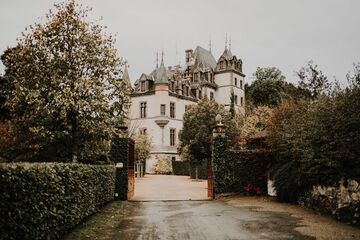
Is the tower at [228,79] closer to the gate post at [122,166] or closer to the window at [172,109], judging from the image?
the window at [172,109]

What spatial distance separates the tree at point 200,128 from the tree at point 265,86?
875 inches

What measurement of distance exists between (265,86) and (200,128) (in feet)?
86.6

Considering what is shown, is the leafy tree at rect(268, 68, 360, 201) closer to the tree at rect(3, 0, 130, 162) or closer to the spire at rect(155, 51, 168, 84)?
the tree at rect(3, 0, 130, 162)

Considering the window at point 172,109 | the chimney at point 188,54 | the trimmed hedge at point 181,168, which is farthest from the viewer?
the chimney at point 188,54

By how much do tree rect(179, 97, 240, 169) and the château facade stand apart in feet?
34.8

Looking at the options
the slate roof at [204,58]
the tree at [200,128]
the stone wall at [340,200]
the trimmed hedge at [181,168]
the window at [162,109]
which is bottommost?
the stone wall at [340,200]

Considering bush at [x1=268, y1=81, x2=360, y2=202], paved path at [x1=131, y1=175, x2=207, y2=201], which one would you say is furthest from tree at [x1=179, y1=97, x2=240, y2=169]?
bush at [x1=268, y1=81, x2=360, y2=202]

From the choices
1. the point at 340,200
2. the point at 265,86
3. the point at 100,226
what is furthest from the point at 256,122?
the point at 100,226

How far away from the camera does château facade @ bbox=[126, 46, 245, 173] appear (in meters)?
46.8

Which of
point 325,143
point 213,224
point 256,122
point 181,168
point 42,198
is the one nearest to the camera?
point 42,198

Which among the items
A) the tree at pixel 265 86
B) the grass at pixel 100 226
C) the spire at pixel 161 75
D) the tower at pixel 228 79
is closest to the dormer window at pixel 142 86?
the spire at pixel 161 75

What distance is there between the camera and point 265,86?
5694 cm

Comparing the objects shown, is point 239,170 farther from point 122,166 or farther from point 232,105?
point 232,105

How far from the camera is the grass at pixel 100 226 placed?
777 centimetres
